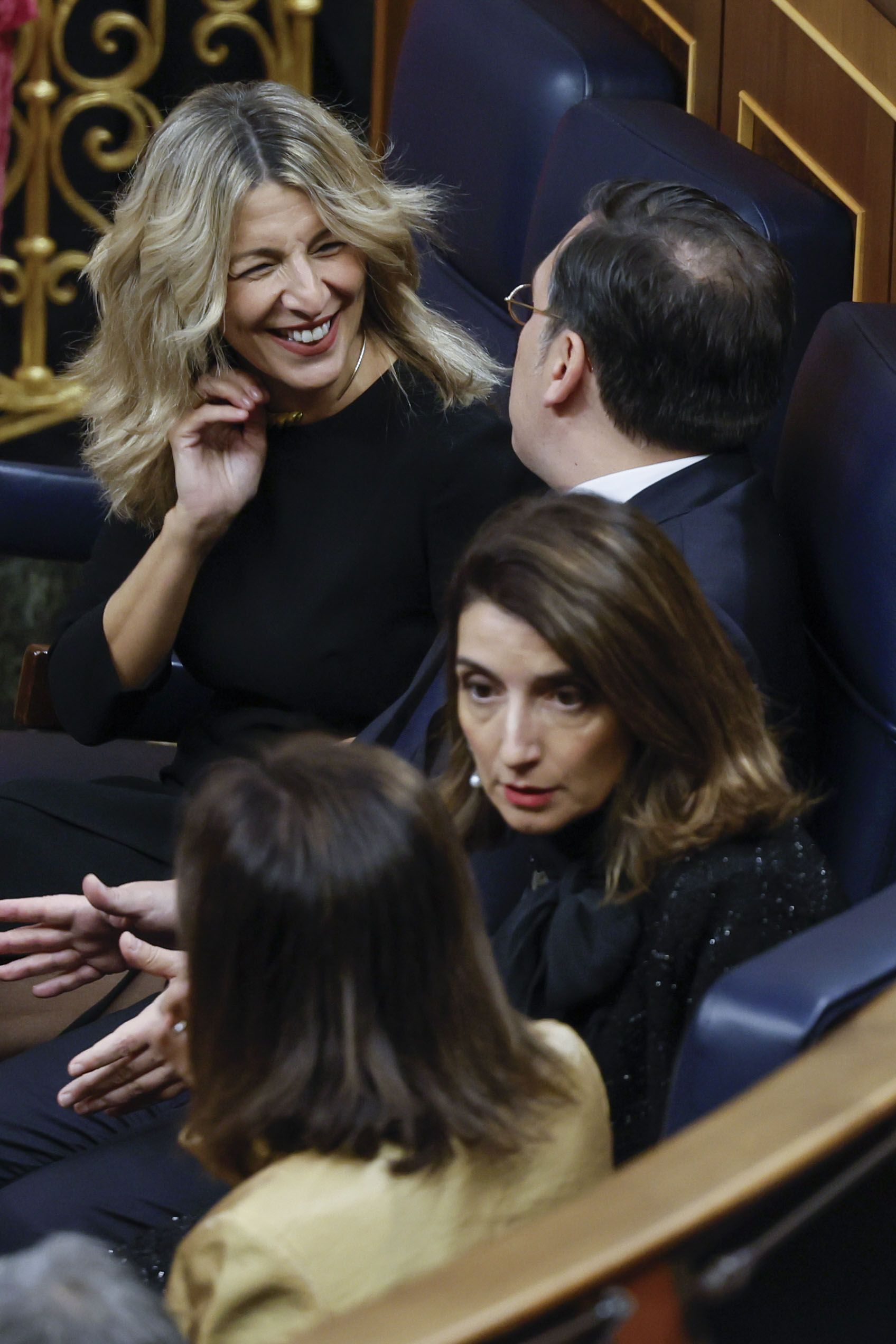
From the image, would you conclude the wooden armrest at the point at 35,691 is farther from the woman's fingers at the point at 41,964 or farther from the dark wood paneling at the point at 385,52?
the dark wood paneling at the point at 385,52

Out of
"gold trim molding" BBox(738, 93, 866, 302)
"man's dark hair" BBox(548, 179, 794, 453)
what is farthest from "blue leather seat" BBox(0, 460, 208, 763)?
"gold trim molding" BBox(738, 93, 866, 302)

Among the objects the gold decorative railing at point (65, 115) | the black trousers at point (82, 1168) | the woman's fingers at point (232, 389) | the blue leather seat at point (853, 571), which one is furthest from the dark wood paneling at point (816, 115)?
the black trousers at point (82, 1168)

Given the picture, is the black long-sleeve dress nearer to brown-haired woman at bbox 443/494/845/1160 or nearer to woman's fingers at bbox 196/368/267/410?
woman's fingers at bbox 196/368/267/410

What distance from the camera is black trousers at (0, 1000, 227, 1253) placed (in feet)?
4.10

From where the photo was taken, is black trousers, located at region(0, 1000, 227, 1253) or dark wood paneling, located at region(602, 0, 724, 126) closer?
black trousers, located at region(0, 1000, 227, 1253)

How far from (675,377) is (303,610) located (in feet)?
1.59

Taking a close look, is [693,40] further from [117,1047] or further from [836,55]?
[117,1047]

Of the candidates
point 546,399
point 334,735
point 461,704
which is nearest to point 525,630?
point 461,704

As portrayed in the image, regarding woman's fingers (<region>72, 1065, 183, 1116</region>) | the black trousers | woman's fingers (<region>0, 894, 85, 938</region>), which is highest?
woman's fingers (<region>0, 894, 85, 938</region>)


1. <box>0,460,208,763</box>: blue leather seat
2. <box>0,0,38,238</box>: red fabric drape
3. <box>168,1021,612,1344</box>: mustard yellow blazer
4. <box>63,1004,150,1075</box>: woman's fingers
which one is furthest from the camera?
<box>0,0,38,238</box>: red fabric drape

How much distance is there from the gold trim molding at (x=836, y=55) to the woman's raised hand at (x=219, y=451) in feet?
2.60

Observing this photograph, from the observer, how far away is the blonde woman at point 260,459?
1.68 m

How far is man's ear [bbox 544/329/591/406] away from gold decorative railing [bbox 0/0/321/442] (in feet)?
5.62

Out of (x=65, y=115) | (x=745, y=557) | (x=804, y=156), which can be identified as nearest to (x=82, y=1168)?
(x=745, y=557)
